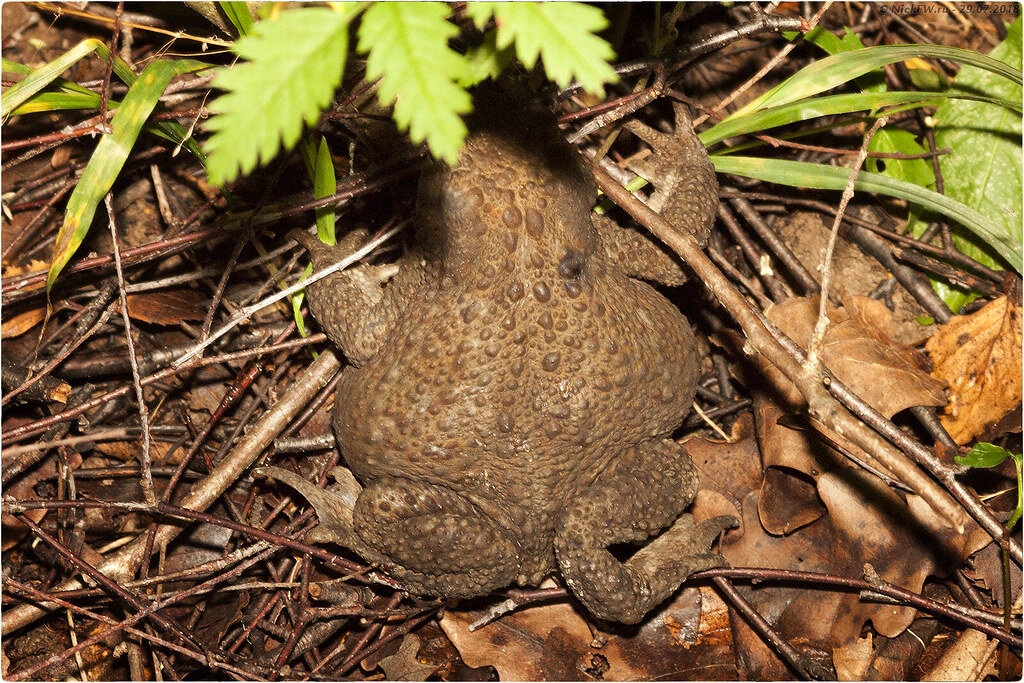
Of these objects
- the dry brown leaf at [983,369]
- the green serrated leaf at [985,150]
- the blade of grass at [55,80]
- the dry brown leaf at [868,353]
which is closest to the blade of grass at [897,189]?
the green serrated leaf at [985,150]

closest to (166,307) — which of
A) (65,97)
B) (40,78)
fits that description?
(65,97)

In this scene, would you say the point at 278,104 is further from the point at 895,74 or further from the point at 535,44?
the point at 895,74

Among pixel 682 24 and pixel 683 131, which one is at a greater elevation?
pixel 682 24

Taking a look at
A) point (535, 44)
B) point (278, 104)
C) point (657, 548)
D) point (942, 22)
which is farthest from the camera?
point (942, 22)

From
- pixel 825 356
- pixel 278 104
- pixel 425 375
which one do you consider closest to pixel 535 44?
pixel 278 104

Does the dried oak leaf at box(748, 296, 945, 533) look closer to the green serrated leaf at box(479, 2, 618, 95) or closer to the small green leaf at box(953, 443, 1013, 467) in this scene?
the small green leaf at box(953, 443, 1013, 467)

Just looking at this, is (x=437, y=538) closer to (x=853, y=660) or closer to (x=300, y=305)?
(x=300, y=305)

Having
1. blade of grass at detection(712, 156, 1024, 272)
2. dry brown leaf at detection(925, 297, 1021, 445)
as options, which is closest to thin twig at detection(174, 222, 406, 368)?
blade of grass at detection(712, 156, 1024, 272)
